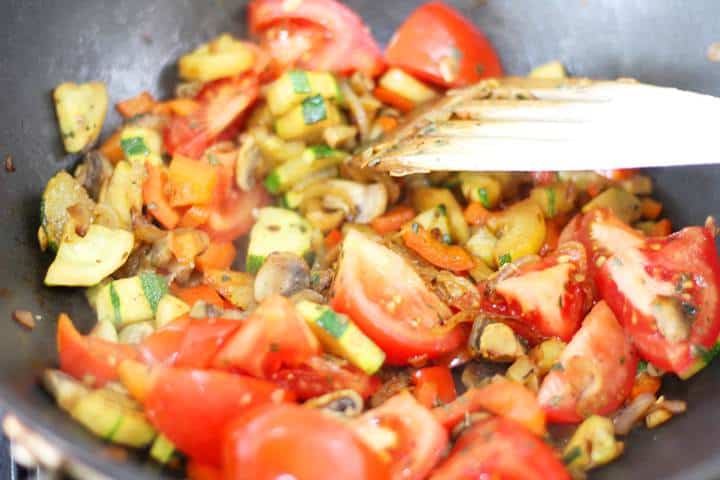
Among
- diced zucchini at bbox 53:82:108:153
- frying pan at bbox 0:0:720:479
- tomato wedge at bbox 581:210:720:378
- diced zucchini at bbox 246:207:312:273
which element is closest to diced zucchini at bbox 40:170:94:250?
frying pan at bbox 0:0:720:479

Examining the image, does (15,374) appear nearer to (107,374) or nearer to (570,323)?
(107,374)

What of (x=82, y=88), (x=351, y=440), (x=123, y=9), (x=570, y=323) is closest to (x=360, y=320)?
(x=351, y=440)

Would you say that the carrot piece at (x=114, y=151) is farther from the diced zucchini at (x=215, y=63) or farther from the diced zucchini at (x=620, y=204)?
the diced zucchini at (x=620, y=204)

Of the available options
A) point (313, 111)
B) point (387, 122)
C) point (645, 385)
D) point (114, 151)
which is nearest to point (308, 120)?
point (313, 111)

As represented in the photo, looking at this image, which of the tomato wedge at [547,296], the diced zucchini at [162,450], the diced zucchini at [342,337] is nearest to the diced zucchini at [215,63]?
the diced zucchini at [342,337]

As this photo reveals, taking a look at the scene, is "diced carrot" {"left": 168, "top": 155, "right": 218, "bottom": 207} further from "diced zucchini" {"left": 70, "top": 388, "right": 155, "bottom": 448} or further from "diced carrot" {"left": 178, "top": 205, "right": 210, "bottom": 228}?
"diced zucchini" {"left": 70, "top": 388, "right": 155, "bottom": 448}

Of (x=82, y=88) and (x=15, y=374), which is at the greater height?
(x=82, y=88)
